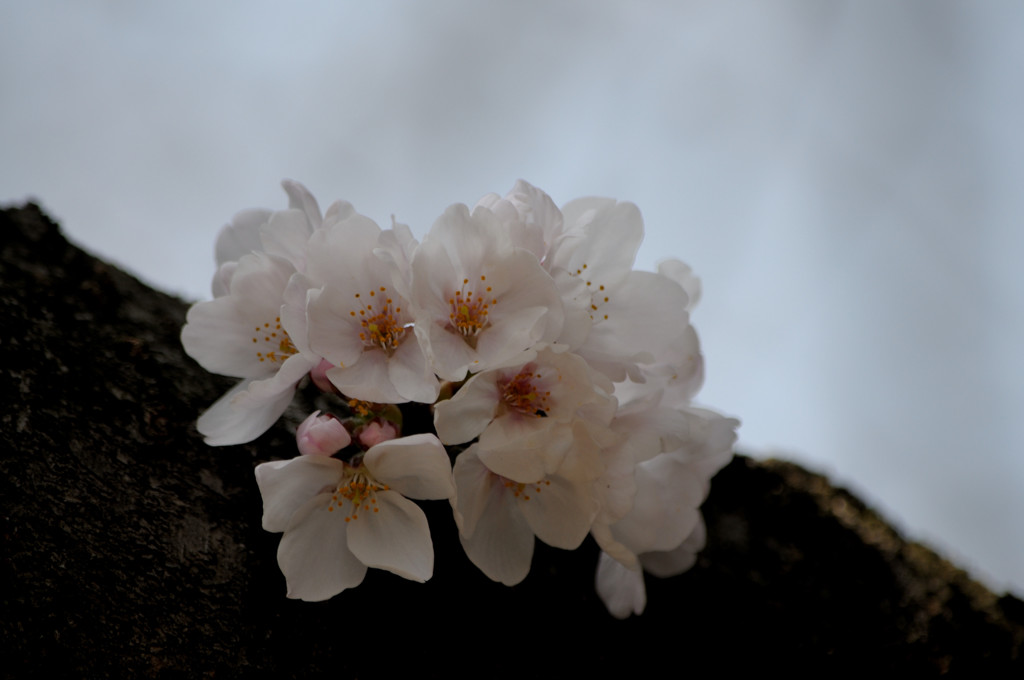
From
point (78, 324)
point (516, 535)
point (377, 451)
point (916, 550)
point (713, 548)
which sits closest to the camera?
point (377, 451)

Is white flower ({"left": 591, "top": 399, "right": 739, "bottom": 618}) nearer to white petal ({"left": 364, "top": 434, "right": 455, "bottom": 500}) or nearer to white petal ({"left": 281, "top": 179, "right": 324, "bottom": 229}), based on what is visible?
white petal ({"left": 364, "top": 434, "right": 455, "bottom": 500})

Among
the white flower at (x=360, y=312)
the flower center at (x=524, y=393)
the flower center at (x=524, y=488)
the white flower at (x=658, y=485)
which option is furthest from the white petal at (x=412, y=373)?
the white flower at (x=658, y=485)

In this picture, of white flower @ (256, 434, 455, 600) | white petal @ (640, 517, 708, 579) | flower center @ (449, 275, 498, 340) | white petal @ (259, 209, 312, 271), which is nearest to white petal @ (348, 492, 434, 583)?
white flower @ (256, 434, 455, 600)

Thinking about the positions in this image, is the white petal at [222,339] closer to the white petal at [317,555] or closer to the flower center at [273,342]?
the flower center at [273,342]

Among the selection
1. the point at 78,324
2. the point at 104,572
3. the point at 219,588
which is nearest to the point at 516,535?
the point at 219,588

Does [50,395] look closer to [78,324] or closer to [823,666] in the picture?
[78,324]
